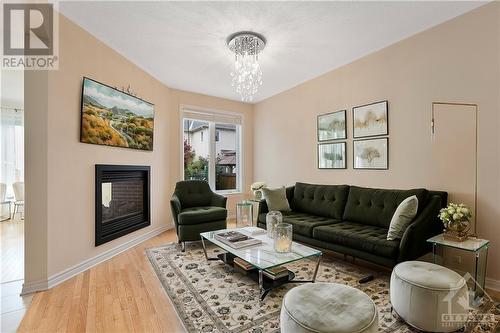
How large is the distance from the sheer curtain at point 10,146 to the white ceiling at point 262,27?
4.19 m

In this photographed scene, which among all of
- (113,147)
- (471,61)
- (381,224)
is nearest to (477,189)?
(381,224)

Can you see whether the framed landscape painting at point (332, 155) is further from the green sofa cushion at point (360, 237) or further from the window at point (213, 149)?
the window at point (213, 149)

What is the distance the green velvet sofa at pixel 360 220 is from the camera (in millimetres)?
2342

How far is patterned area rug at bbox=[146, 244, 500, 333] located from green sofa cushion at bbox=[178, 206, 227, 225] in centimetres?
43

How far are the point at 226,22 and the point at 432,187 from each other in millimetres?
2876

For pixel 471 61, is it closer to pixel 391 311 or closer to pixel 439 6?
pixel 439 6

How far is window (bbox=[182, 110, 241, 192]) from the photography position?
517 centimetres

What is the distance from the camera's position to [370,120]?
3375mm

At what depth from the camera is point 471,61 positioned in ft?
8.11

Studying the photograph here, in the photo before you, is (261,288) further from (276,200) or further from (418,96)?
(418,96)

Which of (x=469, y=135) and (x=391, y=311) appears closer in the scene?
(x=391, y=311)

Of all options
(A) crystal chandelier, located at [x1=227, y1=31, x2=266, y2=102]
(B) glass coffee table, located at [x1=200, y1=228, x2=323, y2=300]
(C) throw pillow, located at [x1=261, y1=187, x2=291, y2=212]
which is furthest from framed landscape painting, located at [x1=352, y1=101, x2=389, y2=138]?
(B) glass coffee table, located at [x1=200, y1=228, x2=323, y2=300]

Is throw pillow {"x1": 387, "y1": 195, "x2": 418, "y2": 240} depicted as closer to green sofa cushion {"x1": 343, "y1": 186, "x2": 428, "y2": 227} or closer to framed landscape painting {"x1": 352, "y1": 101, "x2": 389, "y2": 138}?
green sofa cushion {"x1": 343, "y1": 186, "x2": 428, "y2": 227}

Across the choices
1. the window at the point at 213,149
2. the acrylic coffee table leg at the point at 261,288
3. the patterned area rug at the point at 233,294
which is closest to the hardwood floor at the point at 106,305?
the patterned area rug at the point at 233,294
